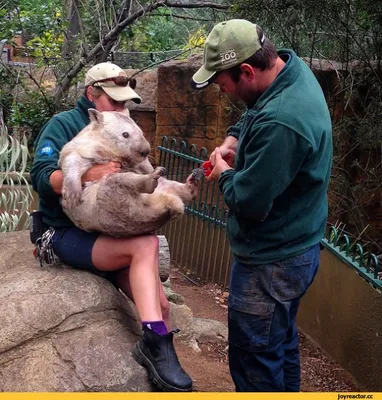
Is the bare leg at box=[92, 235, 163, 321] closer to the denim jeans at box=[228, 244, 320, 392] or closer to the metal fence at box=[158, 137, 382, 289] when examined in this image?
the denim jeans at box=[228, 244, 320, 392]

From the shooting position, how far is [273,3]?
7594 millimetres

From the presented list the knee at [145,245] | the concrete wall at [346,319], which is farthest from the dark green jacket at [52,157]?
the concrete wall at [346,319]

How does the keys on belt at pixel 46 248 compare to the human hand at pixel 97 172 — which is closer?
the human hand at pixel 97 172

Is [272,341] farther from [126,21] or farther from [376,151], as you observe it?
[126,21]

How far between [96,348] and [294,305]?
100cm

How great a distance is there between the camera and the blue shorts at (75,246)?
3.47 metres

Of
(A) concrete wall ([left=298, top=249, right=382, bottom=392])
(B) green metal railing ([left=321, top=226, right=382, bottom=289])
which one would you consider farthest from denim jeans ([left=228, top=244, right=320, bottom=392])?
(A) concrete wall ([left=298, top=249, right=382, bottom=392])

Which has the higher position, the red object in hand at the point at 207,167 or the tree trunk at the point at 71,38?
the tree trunk at the point at 71,38

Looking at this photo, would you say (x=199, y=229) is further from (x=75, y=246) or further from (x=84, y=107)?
(x=75, y=246)

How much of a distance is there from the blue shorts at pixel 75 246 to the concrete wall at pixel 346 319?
79.1 inches

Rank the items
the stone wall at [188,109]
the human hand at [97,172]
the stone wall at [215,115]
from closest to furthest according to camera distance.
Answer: the human hand at [97,172] → the stone wall at [215,115] → the stone wall at [188,109]

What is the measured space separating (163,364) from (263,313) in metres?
0.55

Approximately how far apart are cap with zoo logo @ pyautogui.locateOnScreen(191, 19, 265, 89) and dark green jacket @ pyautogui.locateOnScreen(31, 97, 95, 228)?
41.4 inches

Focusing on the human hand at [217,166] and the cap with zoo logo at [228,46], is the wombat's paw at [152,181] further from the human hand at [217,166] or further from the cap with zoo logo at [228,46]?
the cap with zoo logo at [228,46]
